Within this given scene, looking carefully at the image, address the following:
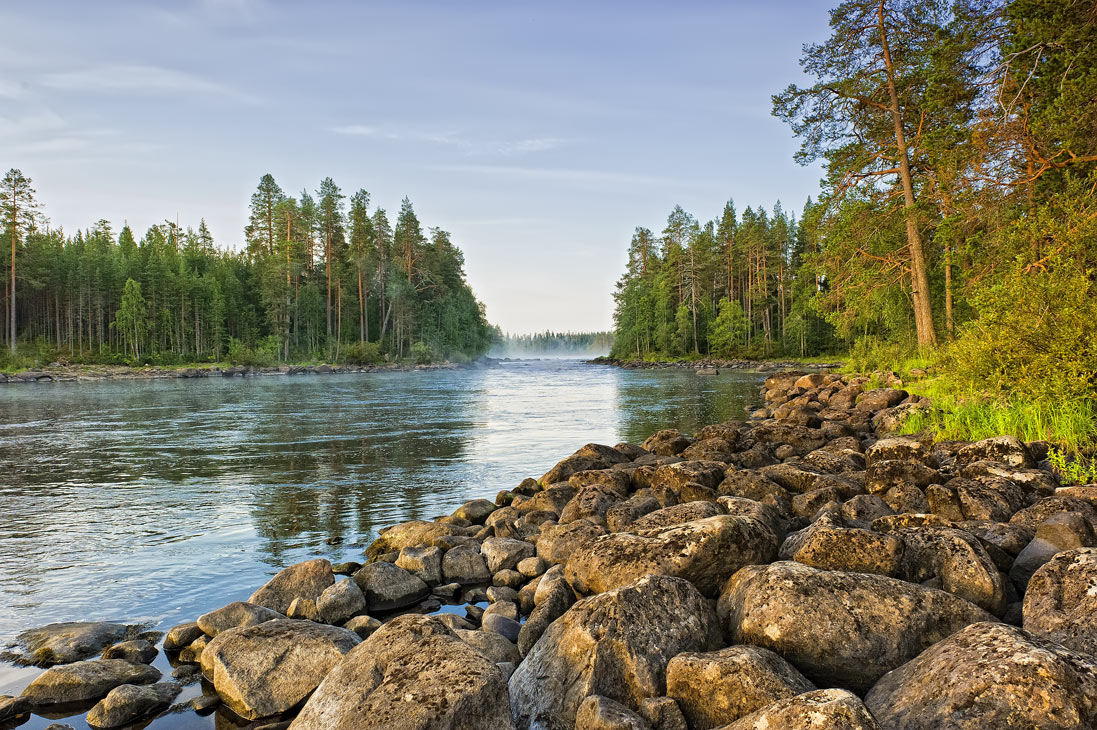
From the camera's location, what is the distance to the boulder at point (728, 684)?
3.67 metres

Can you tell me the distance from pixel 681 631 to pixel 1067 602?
2.56 meters

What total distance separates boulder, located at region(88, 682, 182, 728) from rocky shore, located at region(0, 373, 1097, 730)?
A: 0.05ft

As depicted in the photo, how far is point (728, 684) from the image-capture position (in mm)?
3721

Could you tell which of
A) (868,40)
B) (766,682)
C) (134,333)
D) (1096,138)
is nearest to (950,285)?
(868,40)

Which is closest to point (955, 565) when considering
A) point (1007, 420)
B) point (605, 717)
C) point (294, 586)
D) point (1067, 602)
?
point (1067, 602)

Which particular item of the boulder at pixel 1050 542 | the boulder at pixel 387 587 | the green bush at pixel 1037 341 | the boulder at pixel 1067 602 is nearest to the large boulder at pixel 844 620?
the boulder at pixel 1067 602

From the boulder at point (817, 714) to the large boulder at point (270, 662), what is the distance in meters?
3.33

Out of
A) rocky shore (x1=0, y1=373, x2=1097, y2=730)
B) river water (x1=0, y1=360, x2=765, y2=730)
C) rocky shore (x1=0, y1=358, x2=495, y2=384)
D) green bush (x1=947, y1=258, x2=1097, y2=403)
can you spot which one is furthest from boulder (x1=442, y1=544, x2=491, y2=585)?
rocky shore (x1=0, y1=358, x2=495, y2=384)

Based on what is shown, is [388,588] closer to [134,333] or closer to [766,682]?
[766,682]

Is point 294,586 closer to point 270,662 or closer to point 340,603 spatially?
point 340,603

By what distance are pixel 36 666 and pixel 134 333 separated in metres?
81.8

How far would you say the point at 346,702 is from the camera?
384 centimetres

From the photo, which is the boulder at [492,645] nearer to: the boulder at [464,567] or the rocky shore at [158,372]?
the boulder at [464,567]

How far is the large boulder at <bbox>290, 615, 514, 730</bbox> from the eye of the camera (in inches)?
143
